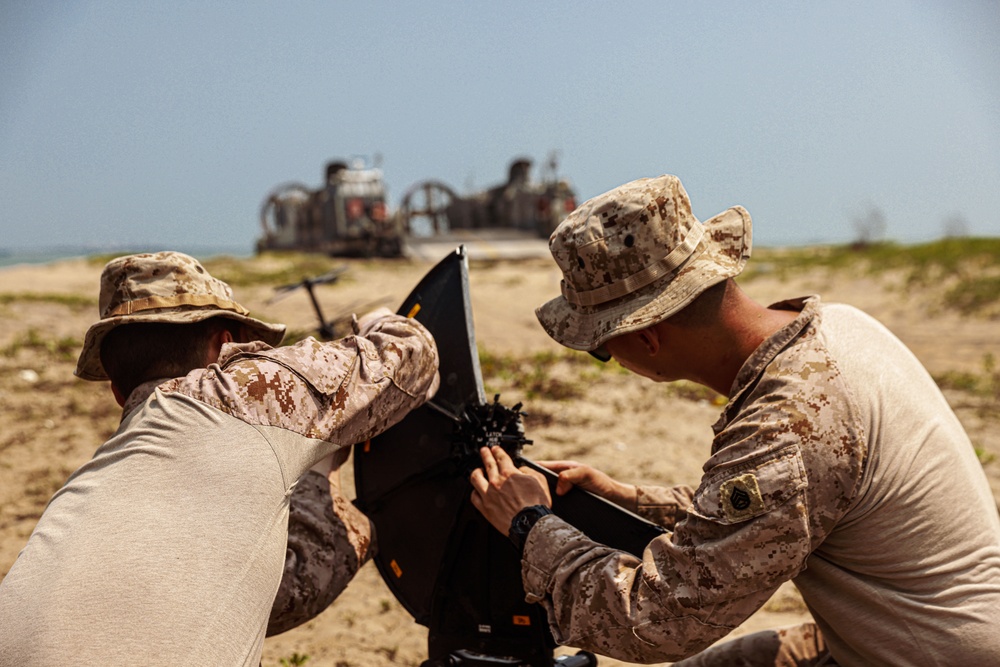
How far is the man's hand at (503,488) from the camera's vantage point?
2.43m

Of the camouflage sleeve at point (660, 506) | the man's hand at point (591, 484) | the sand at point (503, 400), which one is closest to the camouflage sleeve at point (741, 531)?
the man's hand at point (591, 484)

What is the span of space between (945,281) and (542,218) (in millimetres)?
16975

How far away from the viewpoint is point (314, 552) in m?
2.65

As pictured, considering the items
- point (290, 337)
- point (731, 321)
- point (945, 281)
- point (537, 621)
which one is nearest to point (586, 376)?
point (290, 337)

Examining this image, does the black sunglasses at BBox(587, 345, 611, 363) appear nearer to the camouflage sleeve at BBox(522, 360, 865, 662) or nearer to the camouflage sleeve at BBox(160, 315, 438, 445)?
the camouflage sleeve at BBox(522, 360, 865, 662)

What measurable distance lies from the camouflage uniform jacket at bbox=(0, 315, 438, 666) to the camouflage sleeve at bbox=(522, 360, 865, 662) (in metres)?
0.82

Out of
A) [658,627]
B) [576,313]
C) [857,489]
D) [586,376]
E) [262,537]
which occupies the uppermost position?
[576,313]

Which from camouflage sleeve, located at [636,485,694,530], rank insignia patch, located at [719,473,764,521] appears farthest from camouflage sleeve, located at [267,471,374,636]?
rank insignia patch, located at [719,473,764,521]

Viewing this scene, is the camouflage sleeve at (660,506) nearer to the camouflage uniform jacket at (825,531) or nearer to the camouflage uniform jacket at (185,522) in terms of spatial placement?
the camouflage uniform jacket at (825,531)

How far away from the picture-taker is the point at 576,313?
235 cm

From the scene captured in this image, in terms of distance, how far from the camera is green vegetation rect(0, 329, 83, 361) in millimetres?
8734

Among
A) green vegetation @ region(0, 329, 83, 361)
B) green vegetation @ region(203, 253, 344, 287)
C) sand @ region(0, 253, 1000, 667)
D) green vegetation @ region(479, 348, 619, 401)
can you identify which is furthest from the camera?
green vegetation @ region(203, 253, 344, 287)

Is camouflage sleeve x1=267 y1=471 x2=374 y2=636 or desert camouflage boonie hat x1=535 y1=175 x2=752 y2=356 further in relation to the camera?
camouflage sleeve x1=267 y1=471 x2=374 y2=636

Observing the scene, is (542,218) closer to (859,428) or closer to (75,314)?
(75,314)
